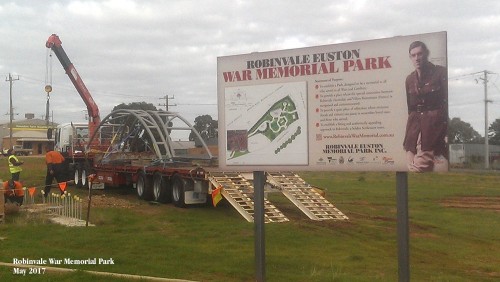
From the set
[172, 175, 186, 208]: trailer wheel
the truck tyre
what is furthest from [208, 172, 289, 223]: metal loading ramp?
the truck tyre

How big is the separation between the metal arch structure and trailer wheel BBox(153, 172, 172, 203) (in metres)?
0.79

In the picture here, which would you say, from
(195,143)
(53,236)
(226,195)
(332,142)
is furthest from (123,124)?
(332,142)

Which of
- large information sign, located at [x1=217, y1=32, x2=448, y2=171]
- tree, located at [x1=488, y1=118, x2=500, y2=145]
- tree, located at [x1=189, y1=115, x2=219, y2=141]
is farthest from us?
tree, located at [x1=488, y1=118, x2=500, y2=145]

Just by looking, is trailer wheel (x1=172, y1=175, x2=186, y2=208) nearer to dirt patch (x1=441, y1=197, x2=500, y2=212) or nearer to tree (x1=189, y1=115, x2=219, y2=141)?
dirt patch (x1=441, y1=197, x2=500, y2=212)

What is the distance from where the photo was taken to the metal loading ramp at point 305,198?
1664cm

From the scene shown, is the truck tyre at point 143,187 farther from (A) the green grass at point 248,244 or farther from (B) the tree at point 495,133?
(B) the tree at point 495,133

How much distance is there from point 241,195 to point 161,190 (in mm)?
3741

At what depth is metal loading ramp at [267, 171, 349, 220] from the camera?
54.6 feet

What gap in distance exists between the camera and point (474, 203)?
23.3 m

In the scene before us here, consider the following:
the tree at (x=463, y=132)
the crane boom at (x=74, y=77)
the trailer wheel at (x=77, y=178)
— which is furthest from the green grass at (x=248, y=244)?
the tree at (x=463, y=132)

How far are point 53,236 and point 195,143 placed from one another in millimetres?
14783

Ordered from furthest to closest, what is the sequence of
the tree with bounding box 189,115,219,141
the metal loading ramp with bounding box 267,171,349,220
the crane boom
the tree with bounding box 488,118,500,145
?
the tree with bounding box 488,118,500,145 → the tree with bounding box 189,115,219,141 → the crane boom → the metal loading ramp with bounding box 267,171,349,220

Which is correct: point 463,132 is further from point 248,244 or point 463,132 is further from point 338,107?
point 338,107

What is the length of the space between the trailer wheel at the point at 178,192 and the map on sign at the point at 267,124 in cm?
952
